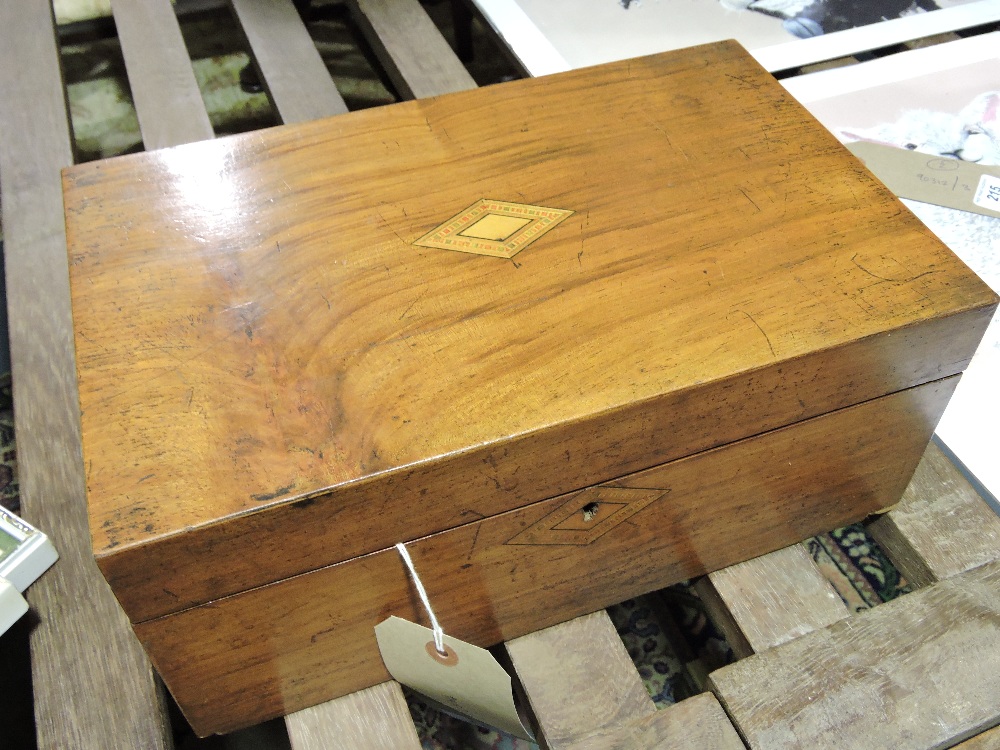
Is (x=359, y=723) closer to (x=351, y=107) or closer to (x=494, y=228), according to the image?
(x=494, y=228)

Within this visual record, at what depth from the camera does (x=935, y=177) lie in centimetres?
117

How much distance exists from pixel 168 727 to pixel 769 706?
0.47 m

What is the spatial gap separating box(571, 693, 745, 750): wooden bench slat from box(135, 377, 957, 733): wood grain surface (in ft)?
0.34

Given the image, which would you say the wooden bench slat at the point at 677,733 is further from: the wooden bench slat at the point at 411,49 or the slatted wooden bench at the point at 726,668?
the wooden bench slat at the point at 411,49

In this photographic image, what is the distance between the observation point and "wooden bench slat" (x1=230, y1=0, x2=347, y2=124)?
3.98 ft

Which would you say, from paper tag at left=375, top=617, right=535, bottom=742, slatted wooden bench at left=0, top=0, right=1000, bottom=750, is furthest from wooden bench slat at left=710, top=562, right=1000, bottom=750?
paper tag at left=375, top=617, right=535, bottom=742

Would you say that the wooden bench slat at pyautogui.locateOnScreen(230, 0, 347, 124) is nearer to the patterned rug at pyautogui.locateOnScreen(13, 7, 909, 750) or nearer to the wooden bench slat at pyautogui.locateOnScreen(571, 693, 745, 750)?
the patterned rug at pyautogui.locateOnScreen(13, 7, 909, 750)

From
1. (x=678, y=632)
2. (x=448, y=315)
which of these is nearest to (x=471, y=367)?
(x=448, y=315)

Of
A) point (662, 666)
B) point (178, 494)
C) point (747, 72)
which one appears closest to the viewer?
point (178, 494)

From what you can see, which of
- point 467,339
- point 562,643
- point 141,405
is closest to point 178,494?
point 141,405

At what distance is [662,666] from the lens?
41.3 inches

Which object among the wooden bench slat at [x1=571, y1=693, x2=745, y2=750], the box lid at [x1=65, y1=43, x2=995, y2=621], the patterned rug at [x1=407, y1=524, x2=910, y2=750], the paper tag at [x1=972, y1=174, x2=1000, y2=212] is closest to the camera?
the box lid at [x1=65, y1=43, x2=995, y2=621]

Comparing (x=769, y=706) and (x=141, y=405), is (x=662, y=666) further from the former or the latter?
(x=141, y=405)

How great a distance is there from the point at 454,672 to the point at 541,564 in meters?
0.10
